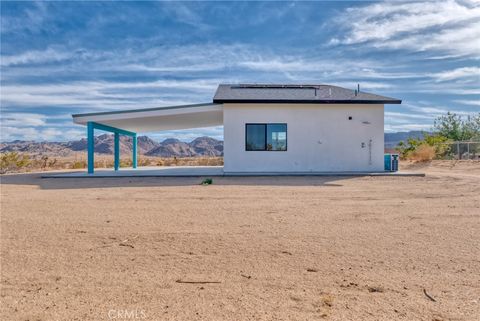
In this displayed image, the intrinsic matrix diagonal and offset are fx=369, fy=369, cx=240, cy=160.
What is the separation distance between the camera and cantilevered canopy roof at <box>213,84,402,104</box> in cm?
1423

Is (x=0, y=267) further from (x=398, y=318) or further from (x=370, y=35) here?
(x=370, y=35)

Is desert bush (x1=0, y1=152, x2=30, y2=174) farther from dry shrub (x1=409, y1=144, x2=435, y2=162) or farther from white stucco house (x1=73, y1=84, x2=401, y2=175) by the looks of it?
dry shrub (x1=409, y1=144, x2=435, y2=162)

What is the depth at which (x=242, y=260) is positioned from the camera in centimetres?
392

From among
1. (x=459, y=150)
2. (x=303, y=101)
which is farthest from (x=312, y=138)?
(x=459, y=150)

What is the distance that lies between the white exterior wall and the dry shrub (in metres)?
6.85

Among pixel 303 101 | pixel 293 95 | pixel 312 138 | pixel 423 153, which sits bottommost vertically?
pixel 423 153

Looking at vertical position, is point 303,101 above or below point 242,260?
above

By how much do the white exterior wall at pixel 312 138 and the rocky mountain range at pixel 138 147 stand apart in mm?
63868

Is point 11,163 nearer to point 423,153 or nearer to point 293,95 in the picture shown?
point 293,95

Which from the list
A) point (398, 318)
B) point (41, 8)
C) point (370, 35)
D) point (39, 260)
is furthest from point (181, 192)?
point (370, 35)

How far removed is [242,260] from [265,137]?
1104cm

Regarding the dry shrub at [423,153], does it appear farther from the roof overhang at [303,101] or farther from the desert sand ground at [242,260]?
the desert sand ground at [242,260]

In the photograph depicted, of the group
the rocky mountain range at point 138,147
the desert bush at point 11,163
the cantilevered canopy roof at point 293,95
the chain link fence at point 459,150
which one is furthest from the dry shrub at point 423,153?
the rocky mountain range at point 138,147

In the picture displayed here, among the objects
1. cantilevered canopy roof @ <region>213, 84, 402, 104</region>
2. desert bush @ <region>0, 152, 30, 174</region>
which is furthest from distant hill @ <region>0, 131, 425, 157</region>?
cantilevered canopy roof @ <region>213, 84, 402, 104</region>
